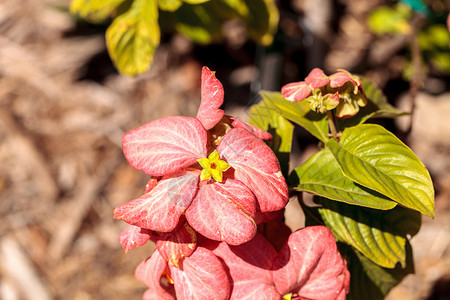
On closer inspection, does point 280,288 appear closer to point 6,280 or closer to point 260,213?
point 260,213

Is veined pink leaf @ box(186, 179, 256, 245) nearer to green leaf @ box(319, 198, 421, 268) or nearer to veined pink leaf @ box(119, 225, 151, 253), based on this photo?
veined pink leaf @ box(119, 225, 151, 253)

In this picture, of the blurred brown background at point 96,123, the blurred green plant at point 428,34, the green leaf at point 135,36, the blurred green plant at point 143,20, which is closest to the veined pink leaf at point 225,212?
the blurred green plant at point 143,20

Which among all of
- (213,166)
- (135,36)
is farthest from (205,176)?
(135,36)

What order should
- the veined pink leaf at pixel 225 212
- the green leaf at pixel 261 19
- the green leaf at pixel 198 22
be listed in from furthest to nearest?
the green leaf at pixel 198 22 → the green leaf at pixel 261 19 → the veined pink leaf at pixel 225 212

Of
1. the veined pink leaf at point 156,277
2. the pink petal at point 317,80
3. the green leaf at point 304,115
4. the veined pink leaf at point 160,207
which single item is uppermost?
the pink petal at point 317,80

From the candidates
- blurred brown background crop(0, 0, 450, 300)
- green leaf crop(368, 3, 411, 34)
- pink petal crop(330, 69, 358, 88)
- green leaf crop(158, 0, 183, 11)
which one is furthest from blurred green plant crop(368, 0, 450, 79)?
pink petal crop(330, 69, 358, 88)

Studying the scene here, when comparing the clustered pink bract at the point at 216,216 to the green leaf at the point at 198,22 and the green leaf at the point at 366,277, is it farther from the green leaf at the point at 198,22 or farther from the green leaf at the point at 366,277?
the green leaf at the point at 198,22

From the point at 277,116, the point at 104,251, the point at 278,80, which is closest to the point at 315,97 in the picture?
the point at 277,116
